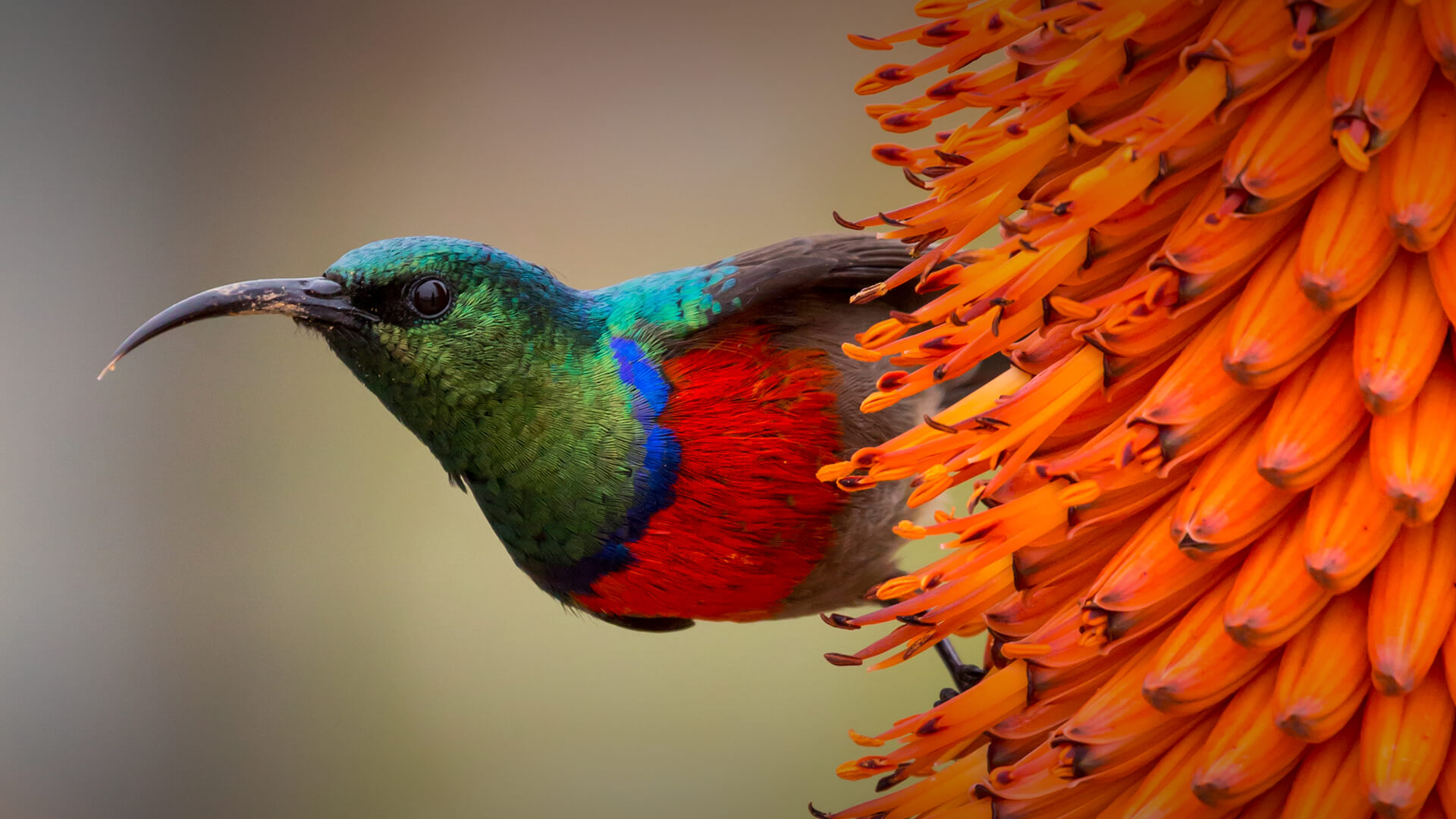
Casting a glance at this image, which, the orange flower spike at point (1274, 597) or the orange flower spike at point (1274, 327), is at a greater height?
the orange flower spike at point (1274, 327)

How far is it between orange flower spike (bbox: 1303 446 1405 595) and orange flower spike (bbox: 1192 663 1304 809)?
2.4 inches

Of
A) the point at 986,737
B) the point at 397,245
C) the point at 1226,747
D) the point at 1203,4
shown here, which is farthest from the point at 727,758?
the point at 1203,4

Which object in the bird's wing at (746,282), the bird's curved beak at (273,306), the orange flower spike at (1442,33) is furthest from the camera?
the bird's wing at (746,282)

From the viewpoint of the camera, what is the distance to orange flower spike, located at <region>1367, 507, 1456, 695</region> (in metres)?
0.42

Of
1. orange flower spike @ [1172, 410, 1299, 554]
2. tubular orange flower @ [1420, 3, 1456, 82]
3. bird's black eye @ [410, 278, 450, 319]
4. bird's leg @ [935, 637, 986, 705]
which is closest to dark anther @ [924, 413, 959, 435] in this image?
orange flower spike @ [1172, 410, 1299, 554]

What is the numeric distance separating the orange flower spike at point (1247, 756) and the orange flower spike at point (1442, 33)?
234 millimetres

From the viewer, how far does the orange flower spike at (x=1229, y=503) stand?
447mm

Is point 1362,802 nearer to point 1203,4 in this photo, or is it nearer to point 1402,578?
point 1402,578

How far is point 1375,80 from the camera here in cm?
41

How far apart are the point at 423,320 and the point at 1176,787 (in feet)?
2.13

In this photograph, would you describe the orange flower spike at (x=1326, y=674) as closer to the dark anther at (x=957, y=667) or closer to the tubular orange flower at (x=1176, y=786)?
the tubular orange flower at (x=1176, y=786)

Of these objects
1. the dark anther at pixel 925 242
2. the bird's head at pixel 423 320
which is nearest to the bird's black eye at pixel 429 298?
the bird's head at pixel 423 320

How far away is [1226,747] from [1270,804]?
39 mm

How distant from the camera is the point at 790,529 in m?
0.99
